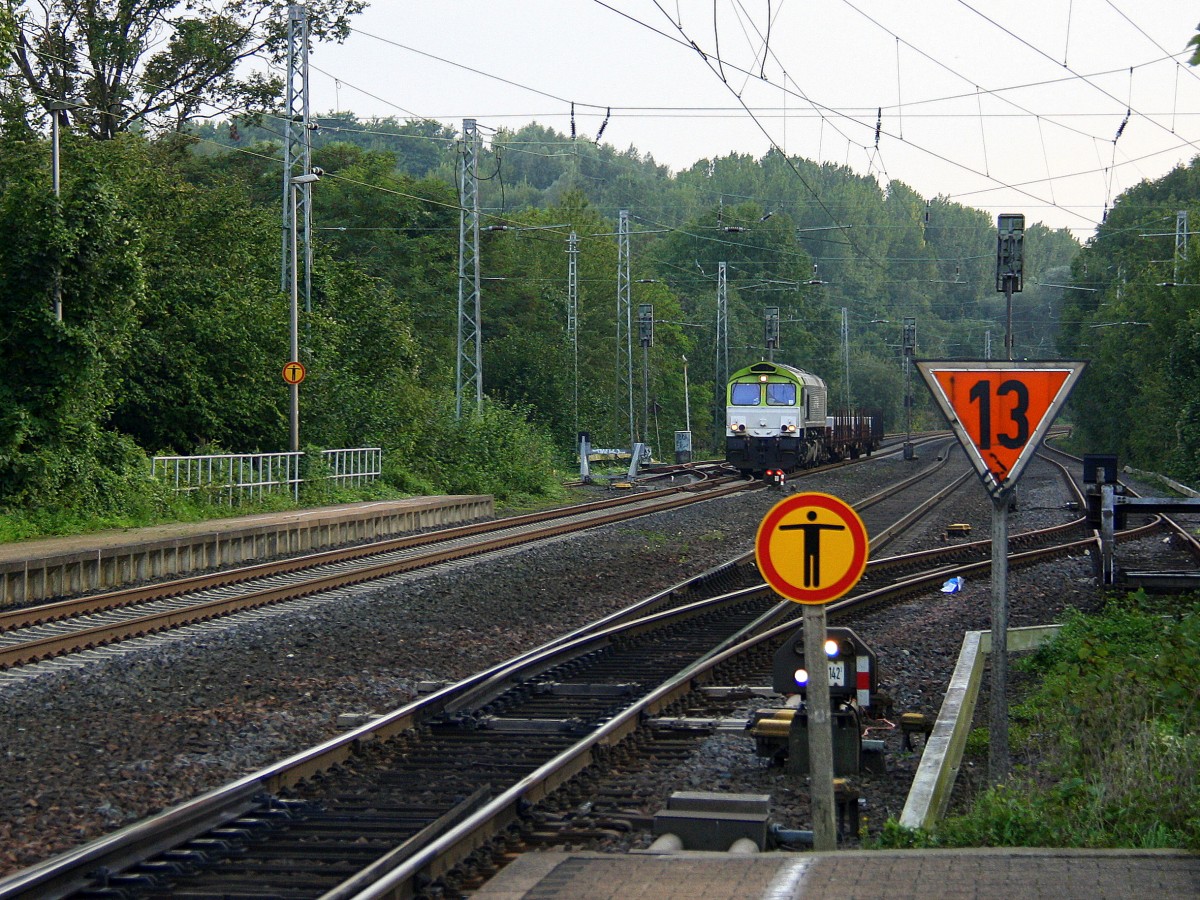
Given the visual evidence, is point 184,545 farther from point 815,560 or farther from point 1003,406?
point 1003,406

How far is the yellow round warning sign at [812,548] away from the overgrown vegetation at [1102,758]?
1322mm

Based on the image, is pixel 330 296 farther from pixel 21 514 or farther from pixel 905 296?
pixel 905 296

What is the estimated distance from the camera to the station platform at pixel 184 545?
15.6m

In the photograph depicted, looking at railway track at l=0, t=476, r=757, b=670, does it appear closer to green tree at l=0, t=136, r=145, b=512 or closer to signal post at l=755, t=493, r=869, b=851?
green tree at l=0, t=136, r=145, b=512

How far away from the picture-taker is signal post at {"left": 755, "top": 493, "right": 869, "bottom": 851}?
5668 millimetres

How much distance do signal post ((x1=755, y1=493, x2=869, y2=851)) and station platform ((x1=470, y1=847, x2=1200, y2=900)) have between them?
0.51 meters

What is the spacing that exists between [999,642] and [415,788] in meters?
3.26

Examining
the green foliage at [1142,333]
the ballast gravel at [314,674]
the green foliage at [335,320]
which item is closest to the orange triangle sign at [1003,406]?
the ballast gravel at [314,674]

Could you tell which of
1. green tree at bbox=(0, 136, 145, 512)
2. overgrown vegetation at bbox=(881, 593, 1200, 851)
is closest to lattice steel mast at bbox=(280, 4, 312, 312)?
green tree at bbox=(0, 136, 145, 512)

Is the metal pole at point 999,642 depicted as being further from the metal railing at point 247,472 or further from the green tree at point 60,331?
the metal railing at point 247,472

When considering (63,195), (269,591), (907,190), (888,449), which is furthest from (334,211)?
(907,190)

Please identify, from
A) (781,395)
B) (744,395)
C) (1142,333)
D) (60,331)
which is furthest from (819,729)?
(1142,333)

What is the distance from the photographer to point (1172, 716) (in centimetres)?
788

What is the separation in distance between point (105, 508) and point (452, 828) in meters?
16.5
